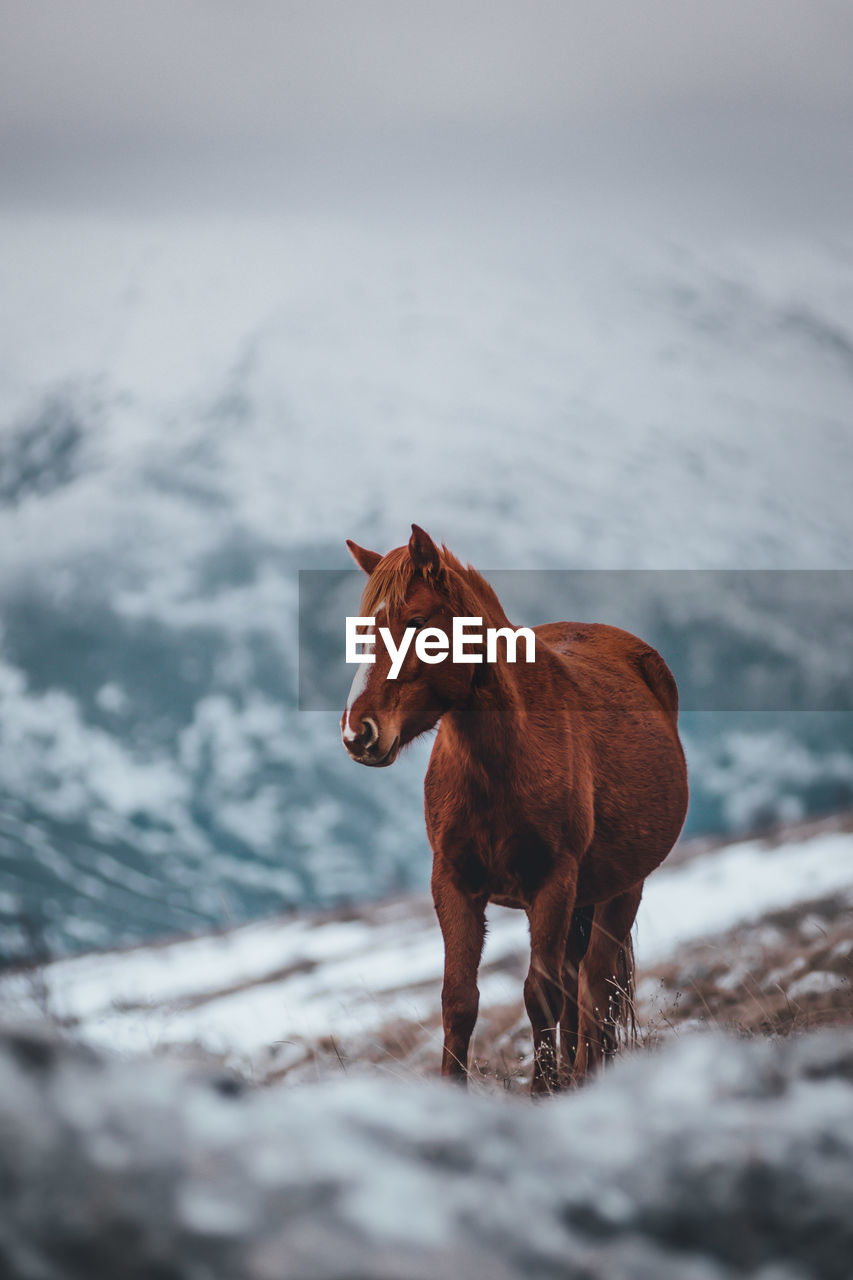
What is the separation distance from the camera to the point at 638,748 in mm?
4355

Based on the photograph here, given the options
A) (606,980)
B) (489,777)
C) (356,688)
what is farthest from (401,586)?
(606,980)

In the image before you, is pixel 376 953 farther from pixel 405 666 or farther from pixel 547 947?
pixel 405 666

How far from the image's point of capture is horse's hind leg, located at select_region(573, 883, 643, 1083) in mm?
4200

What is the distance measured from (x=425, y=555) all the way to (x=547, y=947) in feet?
4.54

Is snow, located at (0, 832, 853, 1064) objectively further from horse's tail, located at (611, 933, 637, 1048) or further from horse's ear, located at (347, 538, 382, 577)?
horse's ear, located at (347, 538, 382, 577)

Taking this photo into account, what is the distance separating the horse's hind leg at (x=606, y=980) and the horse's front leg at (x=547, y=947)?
1.62 feet

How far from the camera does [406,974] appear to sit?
42.4ft

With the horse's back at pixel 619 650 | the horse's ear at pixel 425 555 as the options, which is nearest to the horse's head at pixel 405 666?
the horse's ear at pixel 425 555

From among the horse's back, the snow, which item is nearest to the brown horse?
the horse's back

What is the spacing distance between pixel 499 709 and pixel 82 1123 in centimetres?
240

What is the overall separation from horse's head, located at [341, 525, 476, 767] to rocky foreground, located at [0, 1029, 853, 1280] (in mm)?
1779

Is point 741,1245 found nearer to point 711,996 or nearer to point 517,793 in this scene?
point 517,793

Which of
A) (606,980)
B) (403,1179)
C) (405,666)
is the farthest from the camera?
(606,980)

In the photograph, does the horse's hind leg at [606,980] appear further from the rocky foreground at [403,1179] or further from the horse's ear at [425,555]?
the rocky foreground at [403,1179]
